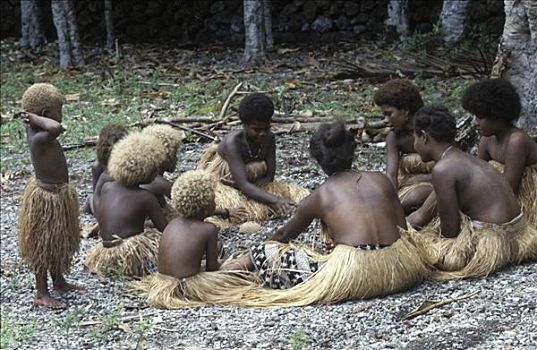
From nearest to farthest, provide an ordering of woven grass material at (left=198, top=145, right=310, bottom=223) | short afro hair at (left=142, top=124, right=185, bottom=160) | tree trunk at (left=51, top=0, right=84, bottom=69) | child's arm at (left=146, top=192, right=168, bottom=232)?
child's arm at (left=146, top=192, right=168, bottom=232)
short afro hair at (left=142, top=124, right=185, bottom=160)
woven grass material at (left=198, top=145, right=310, bottom=223)
tree trunk at (left=51, top=0, right=84, bottom=69)

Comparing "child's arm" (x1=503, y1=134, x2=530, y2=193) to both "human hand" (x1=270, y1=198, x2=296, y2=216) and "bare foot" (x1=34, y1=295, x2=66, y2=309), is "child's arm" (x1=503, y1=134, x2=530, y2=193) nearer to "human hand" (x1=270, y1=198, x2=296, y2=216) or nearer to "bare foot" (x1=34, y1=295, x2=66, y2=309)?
"human hand" (x1=270, y1=198, x2=296, y2=216)

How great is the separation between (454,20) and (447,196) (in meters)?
9.28

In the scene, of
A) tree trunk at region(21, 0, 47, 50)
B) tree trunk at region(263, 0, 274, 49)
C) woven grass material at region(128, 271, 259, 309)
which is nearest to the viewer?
woven grass material at region(128, 271, 259, 309)

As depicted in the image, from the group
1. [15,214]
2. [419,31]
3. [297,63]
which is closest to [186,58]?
[297,63]

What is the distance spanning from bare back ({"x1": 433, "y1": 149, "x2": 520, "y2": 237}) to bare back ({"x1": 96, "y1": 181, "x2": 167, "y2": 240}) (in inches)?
66.5

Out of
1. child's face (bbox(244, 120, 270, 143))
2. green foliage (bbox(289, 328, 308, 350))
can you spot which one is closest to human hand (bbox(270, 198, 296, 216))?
child's face (bbox(244, 120, 270, 143))

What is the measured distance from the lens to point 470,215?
209 inches

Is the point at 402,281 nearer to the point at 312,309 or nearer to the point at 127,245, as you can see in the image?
the point at 312,309

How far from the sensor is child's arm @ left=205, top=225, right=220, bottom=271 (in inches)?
211

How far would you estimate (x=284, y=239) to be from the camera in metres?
5.37

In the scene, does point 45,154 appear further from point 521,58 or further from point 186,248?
point 521,58

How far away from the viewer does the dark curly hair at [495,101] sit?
18.3 ft

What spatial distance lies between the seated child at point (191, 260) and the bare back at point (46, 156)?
0.66 meters

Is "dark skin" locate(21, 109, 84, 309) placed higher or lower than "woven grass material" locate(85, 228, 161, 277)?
higher
